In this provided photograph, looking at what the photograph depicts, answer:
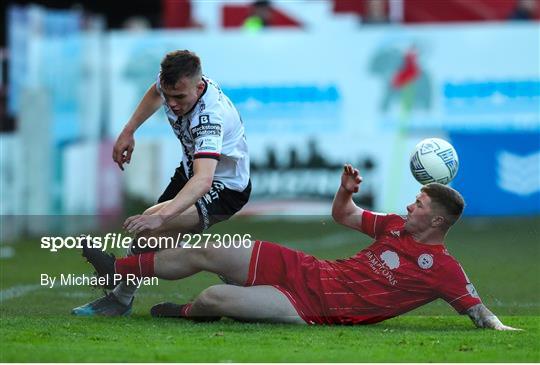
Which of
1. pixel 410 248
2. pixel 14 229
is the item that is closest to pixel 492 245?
pixel 410 248

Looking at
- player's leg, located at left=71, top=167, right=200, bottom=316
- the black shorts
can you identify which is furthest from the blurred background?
player's leg, located at left=71, top=167, right=200, bottom=316

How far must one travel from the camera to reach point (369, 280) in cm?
839

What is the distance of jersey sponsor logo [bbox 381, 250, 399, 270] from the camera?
8383mm

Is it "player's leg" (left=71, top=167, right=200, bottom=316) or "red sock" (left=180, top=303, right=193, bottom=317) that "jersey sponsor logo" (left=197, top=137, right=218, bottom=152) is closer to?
"player's leg" (left=71, top=167, right=200, bottom=316)

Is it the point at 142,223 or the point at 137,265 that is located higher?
the point at 142,223

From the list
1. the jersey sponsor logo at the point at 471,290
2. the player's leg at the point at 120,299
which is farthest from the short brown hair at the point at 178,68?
the jersey sponsor logo at the point at 471,290

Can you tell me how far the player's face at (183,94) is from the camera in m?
8.58

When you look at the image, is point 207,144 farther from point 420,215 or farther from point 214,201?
point 420,215

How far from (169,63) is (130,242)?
1294 millimetres

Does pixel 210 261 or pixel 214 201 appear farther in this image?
pixel 214 201

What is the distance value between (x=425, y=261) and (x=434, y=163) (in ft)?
4.83

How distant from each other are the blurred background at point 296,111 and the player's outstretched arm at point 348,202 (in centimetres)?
837

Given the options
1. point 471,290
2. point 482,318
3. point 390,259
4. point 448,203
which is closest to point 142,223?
point 390,259

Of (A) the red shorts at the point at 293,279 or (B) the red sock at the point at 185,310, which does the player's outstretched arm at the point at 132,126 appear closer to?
(B) the red sock at the point at 185,310
